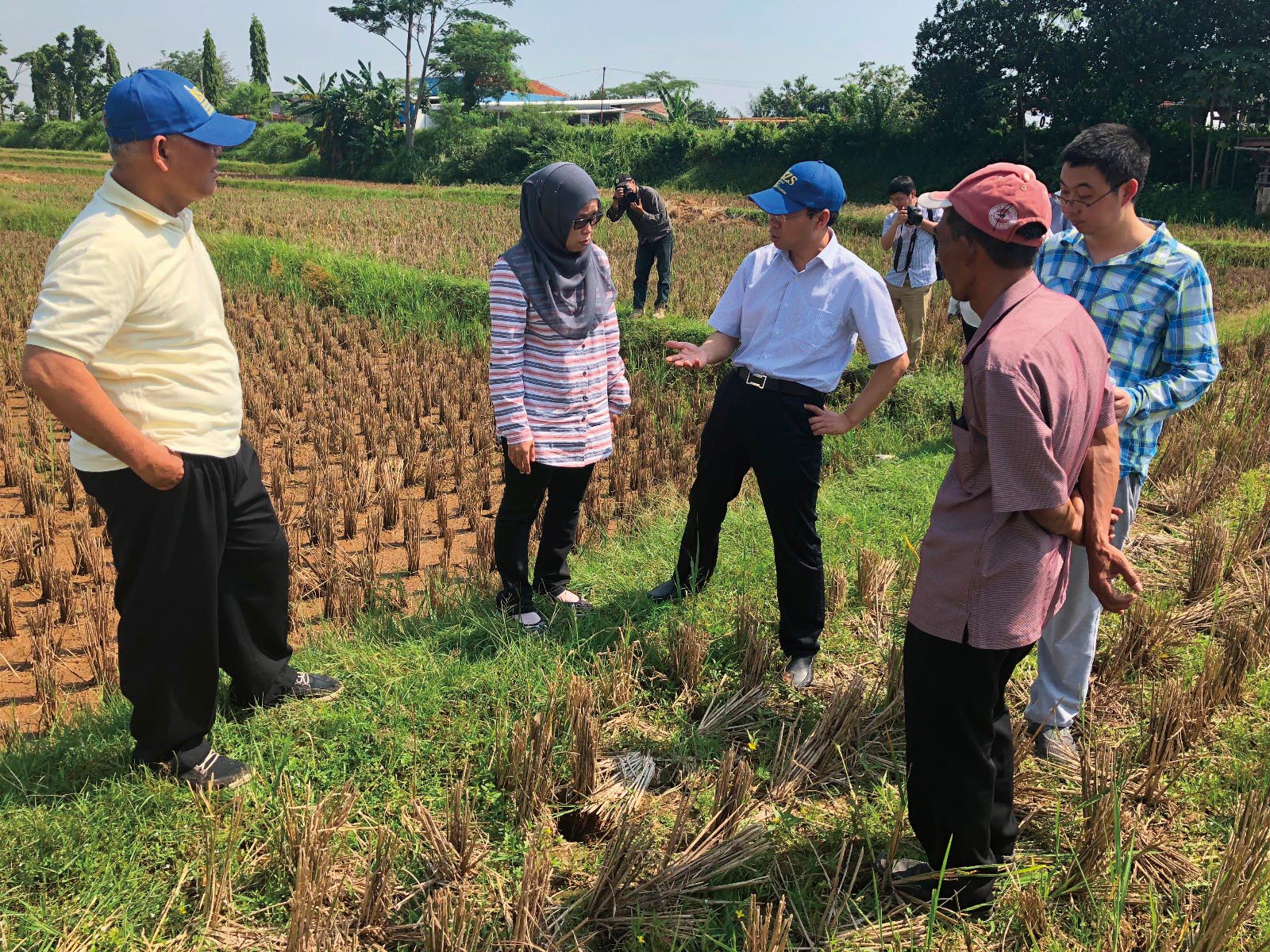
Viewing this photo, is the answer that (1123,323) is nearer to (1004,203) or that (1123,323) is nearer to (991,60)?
(1004,203)

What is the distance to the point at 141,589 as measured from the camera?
2410mm

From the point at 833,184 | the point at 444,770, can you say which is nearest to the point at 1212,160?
the point at 833,184

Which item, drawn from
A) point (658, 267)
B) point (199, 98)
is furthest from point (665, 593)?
point (658, 267)

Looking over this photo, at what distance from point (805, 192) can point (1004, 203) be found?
48.7 inches

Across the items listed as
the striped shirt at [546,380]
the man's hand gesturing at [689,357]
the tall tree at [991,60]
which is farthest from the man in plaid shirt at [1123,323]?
the tall tree at [991,60]

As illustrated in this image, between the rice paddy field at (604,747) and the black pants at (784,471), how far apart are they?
220 mm

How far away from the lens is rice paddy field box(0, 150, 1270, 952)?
209 centimetres

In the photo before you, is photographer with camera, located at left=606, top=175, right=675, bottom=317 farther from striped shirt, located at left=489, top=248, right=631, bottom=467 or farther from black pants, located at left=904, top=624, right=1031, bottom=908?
black pants, located at left=904, top=624, right=1031, bottom=908

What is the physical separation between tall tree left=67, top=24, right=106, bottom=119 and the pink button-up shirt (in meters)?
74.7

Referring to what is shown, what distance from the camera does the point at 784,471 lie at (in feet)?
10.4

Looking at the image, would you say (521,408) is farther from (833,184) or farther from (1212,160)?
(1212,160)

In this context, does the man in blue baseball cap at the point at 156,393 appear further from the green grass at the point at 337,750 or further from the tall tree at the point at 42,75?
the tall tree at the point at 42,75

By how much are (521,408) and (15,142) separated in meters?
63.3

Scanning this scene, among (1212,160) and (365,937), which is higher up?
(1212,160)
